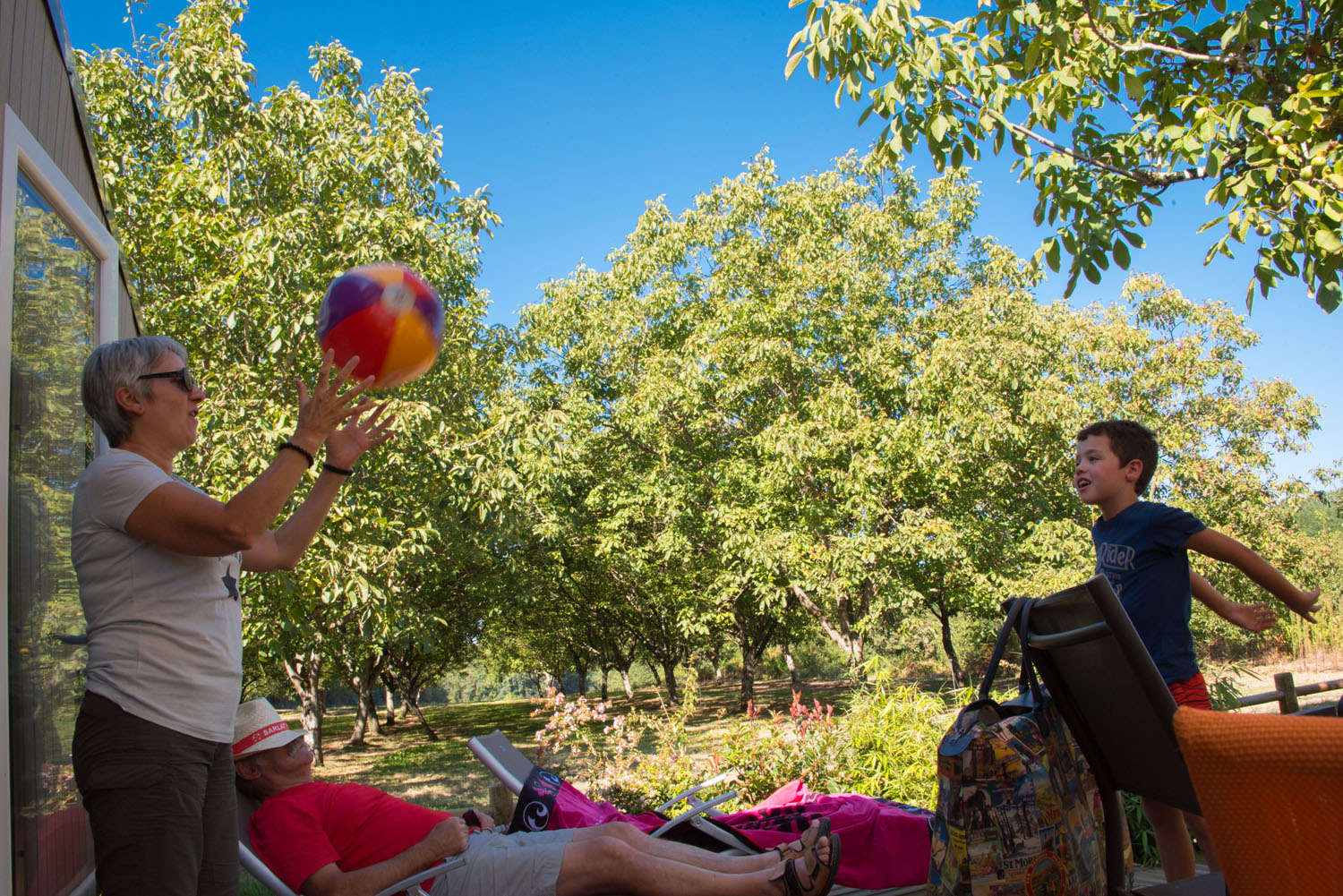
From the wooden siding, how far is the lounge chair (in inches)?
123

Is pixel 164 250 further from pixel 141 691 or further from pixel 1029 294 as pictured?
pixel 1029 294

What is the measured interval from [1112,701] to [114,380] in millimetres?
2324

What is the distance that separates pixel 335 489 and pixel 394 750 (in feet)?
60.8

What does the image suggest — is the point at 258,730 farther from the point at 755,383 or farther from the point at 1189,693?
the point at 755,383

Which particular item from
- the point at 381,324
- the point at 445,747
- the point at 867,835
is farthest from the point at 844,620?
the point at 381,324

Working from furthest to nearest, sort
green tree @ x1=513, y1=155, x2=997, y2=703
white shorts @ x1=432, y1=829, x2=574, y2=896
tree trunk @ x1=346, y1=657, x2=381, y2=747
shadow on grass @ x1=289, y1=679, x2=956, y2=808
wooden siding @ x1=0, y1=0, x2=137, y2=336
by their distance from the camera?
tree trunk @ x1=346, y1=657, x2=381, y2=747, green tree @ x1=513, y1=155, x2=997, y2=703, shadow on grass @ x1=289, y1=679, x2=956, y2=808, white shorts @ x1=432, y1=829, x2=574, y2=896, wooden siding @ x1=0, y1=0, x2=137, y2=336

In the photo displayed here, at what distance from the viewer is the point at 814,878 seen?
2553 mm

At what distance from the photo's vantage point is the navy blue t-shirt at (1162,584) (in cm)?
265

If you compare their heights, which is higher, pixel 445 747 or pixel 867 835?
pixel 867 835

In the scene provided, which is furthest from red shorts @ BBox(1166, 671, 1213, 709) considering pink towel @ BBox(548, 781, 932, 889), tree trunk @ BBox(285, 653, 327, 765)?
tree trunk @ BBox(285, 653, 327, 765)

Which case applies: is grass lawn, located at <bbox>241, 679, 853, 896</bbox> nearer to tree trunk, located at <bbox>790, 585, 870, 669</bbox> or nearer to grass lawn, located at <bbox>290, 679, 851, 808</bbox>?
grass lawn, located at <bbox>290, 679, 851, 808</bbox>

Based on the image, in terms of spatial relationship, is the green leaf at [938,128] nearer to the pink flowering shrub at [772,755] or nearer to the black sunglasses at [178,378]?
the black sunglasses at [178,378]

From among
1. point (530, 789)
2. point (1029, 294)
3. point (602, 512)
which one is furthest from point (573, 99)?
point (530, 789)

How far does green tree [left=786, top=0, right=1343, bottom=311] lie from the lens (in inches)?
131
